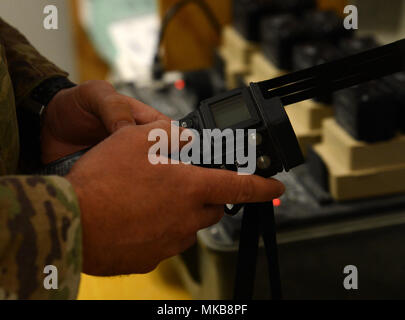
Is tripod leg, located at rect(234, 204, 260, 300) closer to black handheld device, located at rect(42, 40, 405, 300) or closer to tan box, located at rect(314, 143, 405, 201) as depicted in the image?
black handheld device, located at rect(42, 40, 405, 300)

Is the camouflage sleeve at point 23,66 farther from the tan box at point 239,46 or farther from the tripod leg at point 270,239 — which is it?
the tan box at point 239,46

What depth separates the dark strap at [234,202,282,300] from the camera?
21.1 inches

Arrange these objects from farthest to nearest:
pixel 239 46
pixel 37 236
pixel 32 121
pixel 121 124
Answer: pixel 239 46 < pixel 32 121 < pixel 121 124 < pixel 37 236

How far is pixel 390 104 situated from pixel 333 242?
0.65 ft

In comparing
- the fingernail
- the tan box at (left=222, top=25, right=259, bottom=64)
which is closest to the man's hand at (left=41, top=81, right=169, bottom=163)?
the fingernail

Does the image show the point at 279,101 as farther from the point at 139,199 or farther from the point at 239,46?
the point at 239,46

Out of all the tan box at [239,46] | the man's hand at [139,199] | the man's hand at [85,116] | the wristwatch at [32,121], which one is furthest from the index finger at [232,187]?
the tan box at [239,46]

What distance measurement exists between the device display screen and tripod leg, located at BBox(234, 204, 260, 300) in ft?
0.30

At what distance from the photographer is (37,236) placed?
1.37ft

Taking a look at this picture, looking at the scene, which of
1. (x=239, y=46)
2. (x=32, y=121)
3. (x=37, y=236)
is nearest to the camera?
(x=37, y=236)

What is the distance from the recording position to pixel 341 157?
0.78m

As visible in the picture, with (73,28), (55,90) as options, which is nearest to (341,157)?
(55,90)

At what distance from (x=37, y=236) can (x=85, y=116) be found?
8.6 inches

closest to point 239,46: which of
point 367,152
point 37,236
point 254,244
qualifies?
point 367,152
